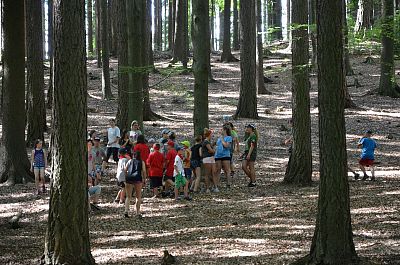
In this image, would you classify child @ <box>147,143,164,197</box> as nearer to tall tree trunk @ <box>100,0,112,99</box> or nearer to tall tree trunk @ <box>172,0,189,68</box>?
tall tree trunk @ <box>100,0,112,99</box>

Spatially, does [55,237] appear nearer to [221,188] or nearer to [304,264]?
[304,264]

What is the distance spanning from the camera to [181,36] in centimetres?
3825

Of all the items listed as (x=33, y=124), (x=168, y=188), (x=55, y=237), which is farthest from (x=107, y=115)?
(x=55, y=237)

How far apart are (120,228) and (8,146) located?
20.0 feet

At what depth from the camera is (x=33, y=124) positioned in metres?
20.8

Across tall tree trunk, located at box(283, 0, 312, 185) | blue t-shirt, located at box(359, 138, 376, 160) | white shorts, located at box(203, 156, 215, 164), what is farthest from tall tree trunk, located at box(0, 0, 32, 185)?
blue t-shirt, located at box(359, 138, 376, 160)

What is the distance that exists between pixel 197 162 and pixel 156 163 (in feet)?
4.37

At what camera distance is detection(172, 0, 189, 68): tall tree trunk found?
3640cm

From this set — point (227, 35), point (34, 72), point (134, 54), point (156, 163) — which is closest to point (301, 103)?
point (156, 163)

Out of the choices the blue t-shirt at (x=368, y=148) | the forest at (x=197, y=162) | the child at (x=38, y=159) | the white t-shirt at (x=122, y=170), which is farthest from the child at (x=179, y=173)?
the blue t-shirt at (x=368, y=148)

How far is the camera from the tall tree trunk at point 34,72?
65.0 feet

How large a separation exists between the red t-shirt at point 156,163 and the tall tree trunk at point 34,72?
785cm

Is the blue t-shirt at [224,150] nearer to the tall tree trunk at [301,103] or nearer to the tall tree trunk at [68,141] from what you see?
the tall tree trunk at [301,103]

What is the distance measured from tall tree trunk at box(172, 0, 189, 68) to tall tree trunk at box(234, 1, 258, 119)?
1076 centimetres
